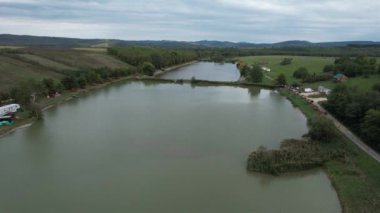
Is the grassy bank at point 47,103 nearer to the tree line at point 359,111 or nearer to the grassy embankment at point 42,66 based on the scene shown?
the grassy embankment at point 42,66

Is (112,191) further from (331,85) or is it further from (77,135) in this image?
(331,85)

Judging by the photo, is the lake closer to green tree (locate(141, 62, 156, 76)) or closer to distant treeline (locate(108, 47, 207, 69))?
green tree (locate(141, 62, 156, 76))

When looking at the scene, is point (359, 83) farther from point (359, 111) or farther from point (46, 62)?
point (46, 62)

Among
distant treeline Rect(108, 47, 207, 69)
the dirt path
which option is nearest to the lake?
distant treeline Rect(108, 47, 207, 69)

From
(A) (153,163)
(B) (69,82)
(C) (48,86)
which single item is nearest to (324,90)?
(A) (153,163)

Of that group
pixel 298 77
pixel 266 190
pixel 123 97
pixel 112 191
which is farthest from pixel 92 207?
pixel 298 77

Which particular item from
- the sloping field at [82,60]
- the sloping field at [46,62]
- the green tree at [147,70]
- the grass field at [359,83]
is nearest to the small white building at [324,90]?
the grass field at [359,83]

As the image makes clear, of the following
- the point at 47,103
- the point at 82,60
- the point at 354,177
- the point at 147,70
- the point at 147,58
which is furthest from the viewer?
the point at 147,58
